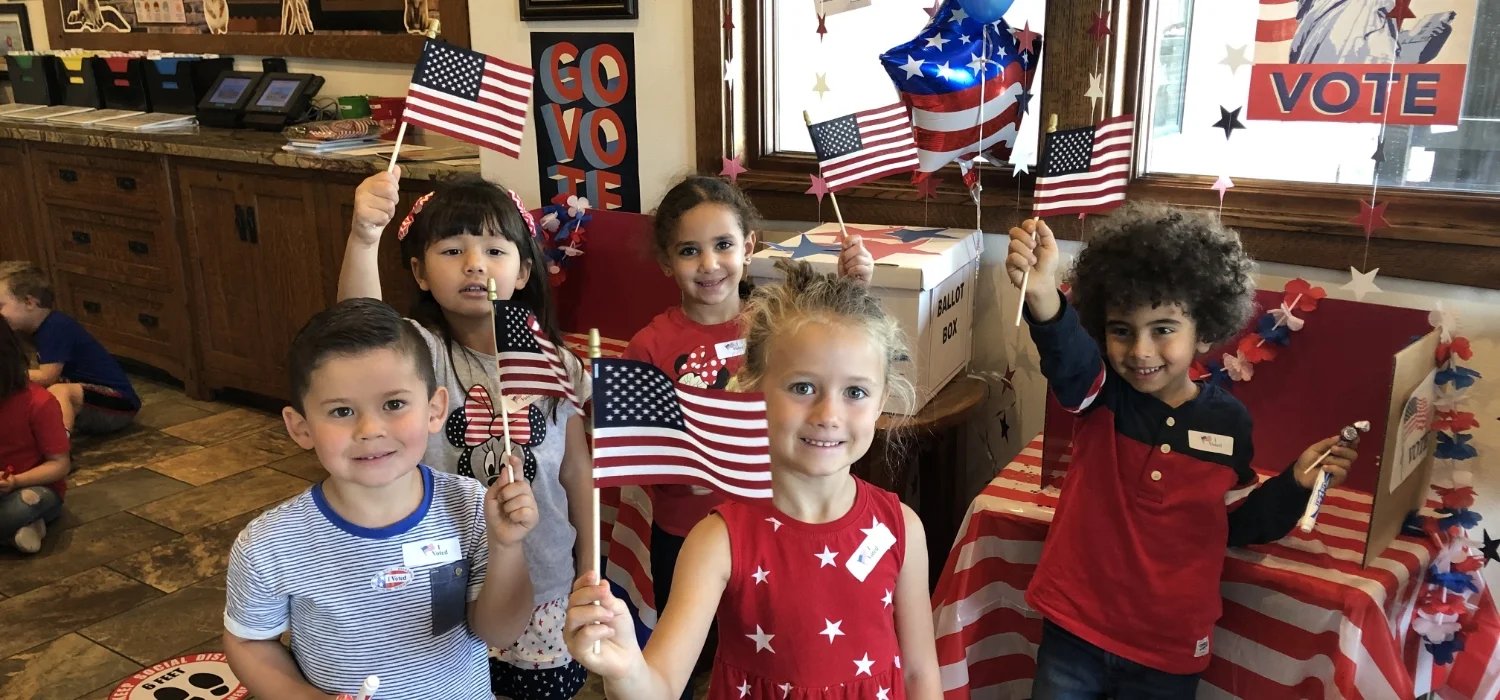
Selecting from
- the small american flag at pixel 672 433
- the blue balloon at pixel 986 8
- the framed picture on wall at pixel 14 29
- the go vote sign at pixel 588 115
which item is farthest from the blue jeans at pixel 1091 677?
the framed picture on wall at pixel 14 29

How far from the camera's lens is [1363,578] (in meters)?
1.54

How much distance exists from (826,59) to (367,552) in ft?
5.61

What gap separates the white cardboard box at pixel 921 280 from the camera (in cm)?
205

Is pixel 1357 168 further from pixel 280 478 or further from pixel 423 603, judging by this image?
pixel 280 478

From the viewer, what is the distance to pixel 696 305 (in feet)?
6.40

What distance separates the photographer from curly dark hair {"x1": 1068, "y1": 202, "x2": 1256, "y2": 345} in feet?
5.13

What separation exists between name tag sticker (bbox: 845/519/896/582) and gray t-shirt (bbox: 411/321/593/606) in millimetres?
613

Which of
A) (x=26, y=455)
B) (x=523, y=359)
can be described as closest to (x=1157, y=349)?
(x=523, y=359)

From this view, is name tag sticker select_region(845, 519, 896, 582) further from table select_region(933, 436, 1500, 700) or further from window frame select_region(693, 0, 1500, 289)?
window frame select_region(693, 0, 1500, 289)

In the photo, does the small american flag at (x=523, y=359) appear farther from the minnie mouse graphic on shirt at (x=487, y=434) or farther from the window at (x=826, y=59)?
the window at (x=826, y=59)

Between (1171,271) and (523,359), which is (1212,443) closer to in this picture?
(1171,271)

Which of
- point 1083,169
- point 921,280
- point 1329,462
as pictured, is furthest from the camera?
point 921,280

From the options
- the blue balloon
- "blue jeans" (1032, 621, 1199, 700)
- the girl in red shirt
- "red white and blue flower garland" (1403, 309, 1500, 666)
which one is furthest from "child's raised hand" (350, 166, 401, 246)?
"red white and blue flower garland" (1403, 309, 1500, 666)

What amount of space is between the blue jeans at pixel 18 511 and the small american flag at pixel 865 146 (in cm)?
254
